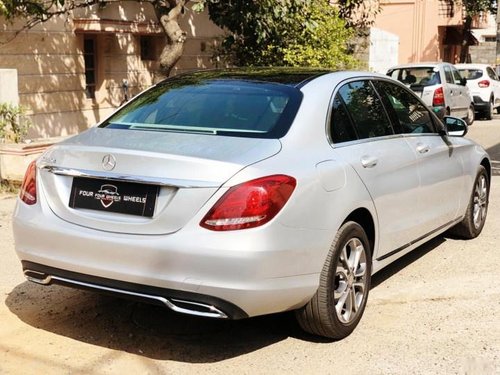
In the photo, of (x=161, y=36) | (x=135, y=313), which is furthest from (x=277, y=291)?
(x=161, y=36)

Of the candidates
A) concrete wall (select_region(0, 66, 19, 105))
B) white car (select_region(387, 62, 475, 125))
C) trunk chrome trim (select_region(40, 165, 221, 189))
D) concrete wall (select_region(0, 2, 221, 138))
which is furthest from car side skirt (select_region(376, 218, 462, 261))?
white car (select_region(387, 62, 475, 125))

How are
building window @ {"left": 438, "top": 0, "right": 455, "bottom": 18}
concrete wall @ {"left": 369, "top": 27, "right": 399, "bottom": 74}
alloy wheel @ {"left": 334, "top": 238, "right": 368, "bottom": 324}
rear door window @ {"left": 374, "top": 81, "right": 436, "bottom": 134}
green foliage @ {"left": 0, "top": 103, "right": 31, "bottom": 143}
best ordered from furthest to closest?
building window @ {"left": 438, "top": 0, "right": 455, "bottom": 18} → concrete wall @ {"left": 369, "top": 27, "right": 399, "bottom": 74} → green foliage @ {"left": 0, "top": 103, "right": 31, "bottom": 143} → rear door window @ {"left": 374, "top": 81, "right": 436, "bottom": 134} → alloy wheel @ {"left": 334, "top": 238, "right": 368, "bottom": 324}

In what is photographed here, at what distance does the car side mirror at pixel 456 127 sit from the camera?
616 cm

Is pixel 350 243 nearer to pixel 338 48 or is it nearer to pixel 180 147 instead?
pixel 180 147

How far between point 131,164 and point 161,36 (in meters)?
13.2

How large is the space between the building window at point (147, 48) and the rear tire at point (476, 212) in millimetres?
11027

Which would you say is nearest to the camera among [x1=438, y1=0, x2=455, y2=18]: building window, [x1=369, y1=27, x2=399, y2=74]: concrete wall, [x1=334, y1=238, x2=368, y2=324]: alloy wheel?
[x1=334, y1=238, x2=368, y2=324]: alloy wheel

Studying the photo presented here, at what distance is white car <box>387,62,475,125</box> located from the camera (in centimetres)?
1555

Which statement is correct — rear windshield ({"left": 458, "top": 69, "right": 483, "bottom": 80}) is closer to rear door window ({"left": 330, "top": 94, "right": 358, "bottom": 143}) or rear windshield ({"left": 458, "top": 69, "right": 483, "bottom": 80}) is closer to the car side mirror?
the car side mirror

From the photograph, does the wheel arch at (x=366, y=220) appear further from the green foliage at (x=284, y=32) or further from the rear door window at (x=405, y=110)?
the green foliage at (x=284, y=32)

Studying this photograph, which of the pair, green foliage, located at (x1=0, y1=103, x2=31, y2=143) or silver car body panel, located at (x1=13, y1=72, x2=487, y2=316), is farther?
green foliage, located at (x1=0, y1=103, x2=31, y2=143)

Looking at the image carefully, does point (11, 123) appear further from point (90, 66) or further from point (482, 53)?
point (482, 53)

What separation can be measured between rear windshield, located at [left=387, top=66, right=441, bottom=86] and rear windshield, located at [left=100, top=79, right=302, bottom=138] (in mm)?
11861

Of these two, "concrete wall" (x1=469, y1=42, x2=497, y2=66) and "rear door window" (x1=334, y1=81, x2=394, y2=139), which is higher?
"rear door window" (x1=334, y1=81, x2=394, y2=139)
